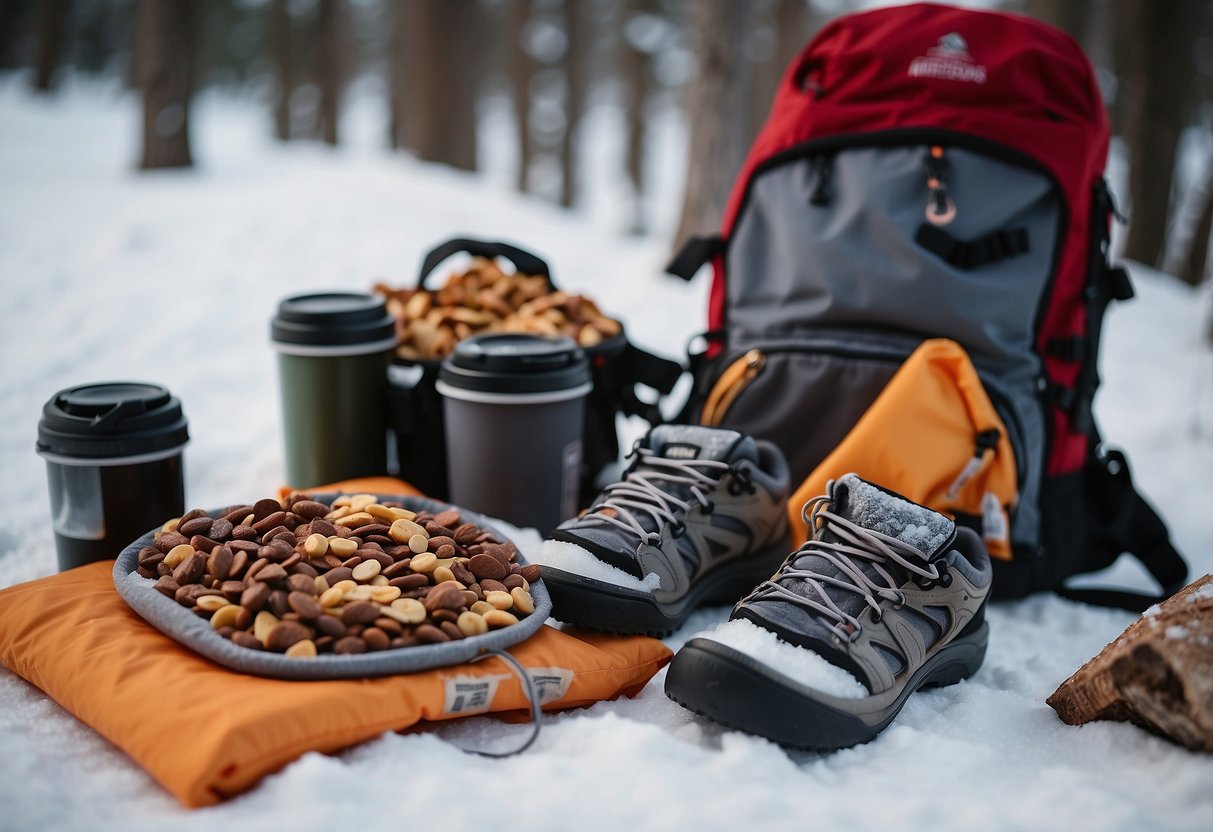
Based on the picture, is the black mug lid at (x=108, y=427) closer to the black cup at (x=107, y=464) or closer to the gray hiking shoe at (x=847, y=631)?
the black cup at (x=107, y=464)

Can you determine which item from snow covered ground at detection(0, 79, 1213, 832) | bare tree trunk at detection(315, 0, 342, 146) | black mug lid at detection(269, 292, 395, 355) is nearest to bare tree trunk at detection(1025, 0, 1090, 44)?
snow covered ground at detection(0, 79, 1213, 832)

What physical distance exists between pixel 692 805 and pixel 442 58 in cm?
826

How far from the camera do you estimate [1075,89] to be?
2203mm

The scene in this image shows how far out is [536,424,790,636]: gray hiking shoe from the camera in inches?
67.7

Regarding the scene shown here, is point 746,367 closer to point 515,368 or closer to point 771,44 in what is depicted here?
point 515,368

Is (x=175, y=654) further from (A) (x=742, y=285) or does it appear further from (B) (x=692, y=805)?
→ (A) (x=742, y=285)

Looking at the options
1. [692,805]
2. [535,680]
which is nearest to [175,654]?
[535,680]

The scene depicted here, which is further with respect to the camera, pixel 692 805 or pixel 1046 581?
pixel 1046 581

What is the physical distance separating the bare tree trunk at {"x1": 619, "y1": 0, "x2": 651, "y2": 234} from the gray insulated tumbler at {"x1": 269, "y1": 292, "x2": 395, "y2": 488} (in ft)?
30.6

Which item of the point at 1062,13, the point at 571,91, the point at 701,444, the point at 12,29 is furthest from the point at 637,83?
the point at 12,29

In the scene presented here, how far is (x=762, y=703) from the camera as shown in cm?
141

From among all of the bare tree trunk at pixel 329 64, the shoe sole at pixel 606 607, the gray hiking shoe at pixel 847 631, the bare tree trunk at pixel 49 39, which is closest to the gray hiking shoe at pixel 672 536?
the shoe sole at pixel 606 607

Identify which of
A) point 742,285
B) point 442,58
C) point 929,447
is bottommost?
point 929,447

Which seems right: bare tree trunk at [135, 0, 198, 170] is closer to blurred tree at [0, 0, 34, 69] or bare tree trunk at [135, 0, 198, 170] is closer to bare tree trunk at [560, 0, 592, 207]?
bare tree trunk at [560, 0, 592, 207]
